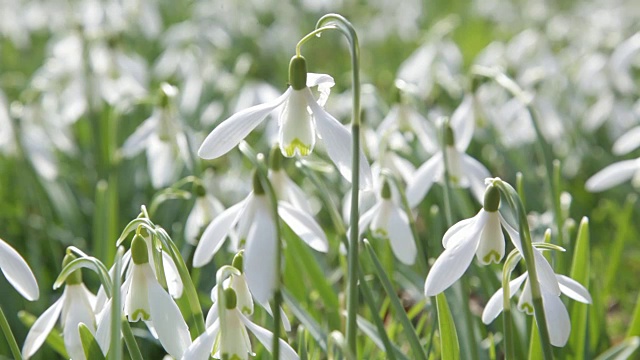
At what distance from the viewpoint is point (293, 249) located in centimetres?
179

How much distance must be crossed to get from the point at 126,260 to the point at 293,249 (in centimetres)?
64

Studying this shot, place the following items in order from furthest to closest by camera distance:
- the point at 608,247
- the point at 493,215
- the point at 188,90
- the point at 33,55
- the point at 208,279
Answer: the point at 33,55 → the point at 188,90 → the point at 608,247 → the point at 208,279 → the point at 493,215

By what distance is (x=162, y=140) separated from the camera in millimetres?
1979

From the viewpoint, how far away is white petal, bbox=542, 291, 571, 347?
Result: 3.68ft

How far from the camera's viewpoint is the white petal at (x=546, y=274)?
111 cm

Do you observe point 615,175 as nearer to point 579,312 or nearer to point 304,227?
point 579,312

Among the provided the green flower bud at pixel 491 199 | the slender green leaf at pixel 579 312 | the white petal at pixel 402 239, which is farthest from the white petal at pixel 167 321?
the slender green leaf at pixel 579 312

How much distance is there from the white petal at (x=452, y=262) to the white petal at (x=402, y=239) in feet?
1.35

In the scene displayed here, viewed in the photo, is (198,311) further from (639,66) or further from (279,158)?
(639,66)

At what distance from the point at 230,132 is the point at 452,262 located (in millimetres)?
329

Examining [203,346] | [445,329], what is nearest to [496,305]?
[445,329]

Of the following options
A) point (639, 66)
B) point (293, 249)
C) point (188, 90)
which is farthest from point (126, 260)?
point (639, 66)

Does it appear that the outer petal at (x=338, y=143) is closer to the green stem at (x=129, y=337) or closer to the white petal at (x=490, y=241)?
the white petal at (x=490, y=241)

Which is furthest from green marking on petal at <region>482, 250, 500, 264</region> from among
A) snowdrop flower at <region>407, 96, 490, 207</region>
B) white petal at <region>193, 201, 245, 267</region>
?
snowdrop flower at <region>407, 96, 490, 207</region>
